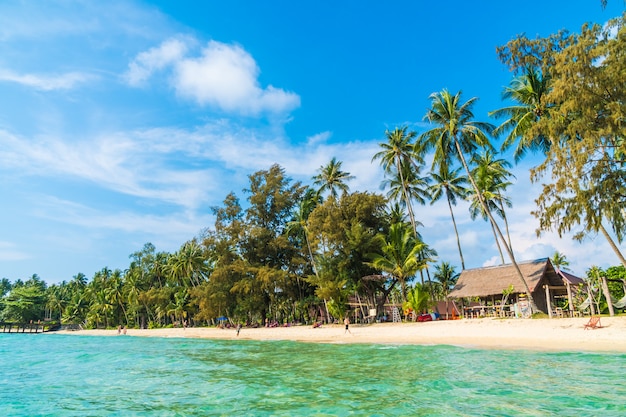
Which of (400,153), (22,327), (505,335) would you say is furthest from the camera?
(22,327)

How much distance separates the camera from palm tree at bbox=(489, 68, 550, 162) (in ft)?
70.3

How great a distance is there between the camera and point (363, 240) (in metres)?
28.9

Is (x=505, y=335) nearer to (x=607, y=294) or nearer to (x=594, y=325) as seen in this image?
(x=594, y=325)

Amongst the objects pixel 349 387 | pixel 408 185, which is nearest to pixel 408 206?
pixel 408 185

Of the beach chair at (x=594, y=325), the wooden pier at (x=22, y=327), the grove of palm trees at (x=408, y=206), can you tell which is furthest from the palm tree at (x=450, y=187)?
the wooden pier at (x=22, y=327)

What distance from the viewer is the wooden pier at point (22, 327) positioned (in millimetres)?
62284

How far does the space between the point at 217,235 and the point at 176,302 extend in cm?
1755

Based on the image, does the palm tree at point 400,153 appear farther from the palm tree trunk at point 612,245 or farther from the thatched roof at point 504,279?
the palm tree trunk at point 612,245

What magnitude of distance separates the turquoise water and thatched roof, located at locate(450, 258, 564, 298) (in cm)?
1243

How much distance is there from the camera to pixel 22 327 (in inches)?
2512

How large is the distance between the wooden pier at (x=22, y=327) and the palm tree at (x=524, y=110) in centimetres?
7128

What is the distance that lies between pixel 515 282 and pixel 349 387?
19.7 m

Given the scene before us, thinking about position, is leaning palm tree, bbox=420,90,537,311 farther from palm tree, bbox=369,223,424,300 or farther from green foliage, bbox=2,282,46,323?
green foliage, bbox=2,282,46,323

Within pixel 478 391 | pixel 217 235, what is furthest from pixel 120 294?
pixel 478 391
